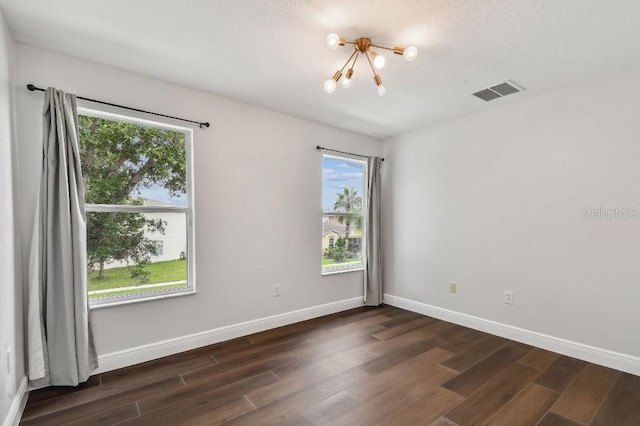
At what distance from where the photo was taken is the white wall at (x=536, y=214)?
259 centimetres

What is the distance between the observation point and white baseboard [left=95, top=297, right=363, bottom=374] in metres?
2.54

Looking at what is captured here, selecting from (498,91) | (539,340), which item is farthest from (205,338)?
(498,91)

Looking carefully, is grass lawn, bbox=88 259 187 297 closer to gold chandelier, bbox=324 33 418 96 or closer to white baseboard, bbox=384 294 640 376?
gold chandelier, bbox=324 33 418 96

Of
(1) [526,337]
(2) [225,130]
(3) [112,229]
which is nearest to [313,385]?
(3) [112,229]

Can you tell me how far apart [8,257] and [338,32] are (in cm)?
248

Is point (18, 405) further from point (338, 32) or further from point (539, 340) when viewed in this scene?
point (539, 340)

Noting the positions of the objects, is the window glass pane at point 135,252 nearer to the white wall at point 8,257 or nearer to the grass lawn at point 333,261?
the white wall at point 8,257

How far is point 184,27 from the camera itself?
79.9 inches

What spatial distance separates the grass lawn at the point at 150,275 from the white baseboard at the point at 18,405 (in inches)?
28.0

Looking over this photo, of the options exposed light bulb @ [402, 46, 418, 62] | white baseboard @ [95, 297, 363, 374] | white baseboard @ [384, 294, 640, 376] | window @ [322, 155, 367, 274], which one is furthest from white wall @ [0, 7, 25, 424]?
white baseboard @ [384, 294, 640, 376]

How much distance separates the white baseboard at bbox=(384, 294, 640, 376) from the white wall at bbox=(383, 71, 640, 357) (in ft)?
0.18

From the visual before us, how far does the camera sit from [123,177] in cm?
267

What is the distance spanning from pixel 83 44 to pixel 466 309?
439 centimetres

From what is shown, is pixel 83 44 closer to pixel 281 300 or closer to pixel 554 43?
pixel 281 300
